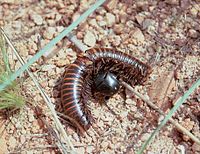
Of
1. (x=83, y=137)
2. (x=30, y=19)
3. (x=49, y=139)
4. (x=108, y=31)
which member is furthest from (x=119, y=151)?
(x=30, y=19)

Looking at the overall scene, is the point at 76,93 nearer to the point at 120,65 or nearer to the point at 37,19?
the point at 120,65

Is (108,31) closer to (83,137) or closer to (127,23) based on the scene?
(127,23)

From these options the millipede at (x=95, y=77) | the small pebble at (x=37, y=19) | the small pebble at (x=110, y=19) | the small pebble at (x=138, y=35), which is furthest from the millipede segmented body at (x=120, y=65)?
the small pebble at (x=37, y=19)

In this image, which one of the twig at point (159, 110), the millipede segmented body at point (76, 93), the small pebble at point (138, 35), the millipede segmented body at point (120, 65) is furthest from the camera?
the small pebble at point (138, 35)

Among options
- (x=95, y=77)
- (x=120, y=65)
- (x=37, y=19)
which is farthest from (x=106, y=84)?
(x=37, y=19)

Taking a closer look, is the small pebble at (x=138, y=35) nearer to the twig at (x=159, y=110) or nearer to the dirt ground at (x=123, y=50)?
the dirt ground at (x=123, y=50)
